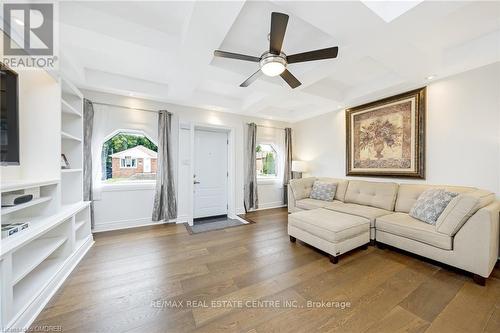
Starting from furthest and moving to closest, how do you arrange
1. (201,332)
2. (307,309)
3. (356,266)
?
1. (356,266)
2. (307,309)
3. (201,332)

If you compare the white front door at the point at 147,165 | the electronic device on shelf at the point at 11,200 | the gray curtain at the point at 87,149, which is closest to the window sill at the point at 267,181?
the white front door at the point at 147,165

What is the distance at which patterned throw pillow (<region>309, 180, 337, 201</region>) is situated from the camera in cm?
392

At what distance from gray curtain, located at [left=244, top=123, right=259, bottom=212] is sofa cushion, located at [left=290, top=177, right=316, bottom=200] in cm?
100

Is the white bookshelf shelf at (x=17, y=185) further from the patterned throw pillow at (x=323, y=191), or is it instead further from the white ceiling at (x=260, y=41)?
the patterned throw pillow at (x=323, y=191)

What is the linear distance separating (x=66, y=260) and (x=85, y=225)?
30.4 inches

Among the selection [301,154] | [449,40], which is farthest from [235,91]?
[449,40]

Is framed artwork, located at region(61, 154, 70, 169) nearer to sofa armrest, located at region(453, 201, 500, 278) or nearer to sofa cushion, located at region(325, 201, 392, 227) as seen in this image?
sofa cushion, located at region(325, 201, 392, 227)

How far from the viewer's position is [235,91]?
379 centimetres

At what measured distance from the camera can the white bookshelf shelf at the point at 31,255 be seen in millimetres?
1508

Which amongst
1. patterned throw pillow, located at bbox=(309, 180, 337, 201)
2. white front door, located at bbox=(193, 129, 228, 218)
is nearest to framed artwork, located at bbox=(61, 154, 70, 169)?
white front door, located at bbox=(193, 129, 228, 218)

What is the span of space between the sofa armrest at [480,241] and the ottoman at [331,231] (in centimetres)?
89

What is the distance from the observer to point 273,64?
1828mm

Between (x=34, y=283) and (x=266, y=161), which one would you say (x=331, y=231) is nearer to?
(x=34, y=283)

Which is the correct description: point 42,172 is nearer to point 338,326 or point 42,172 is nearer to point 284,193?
point 338,326
